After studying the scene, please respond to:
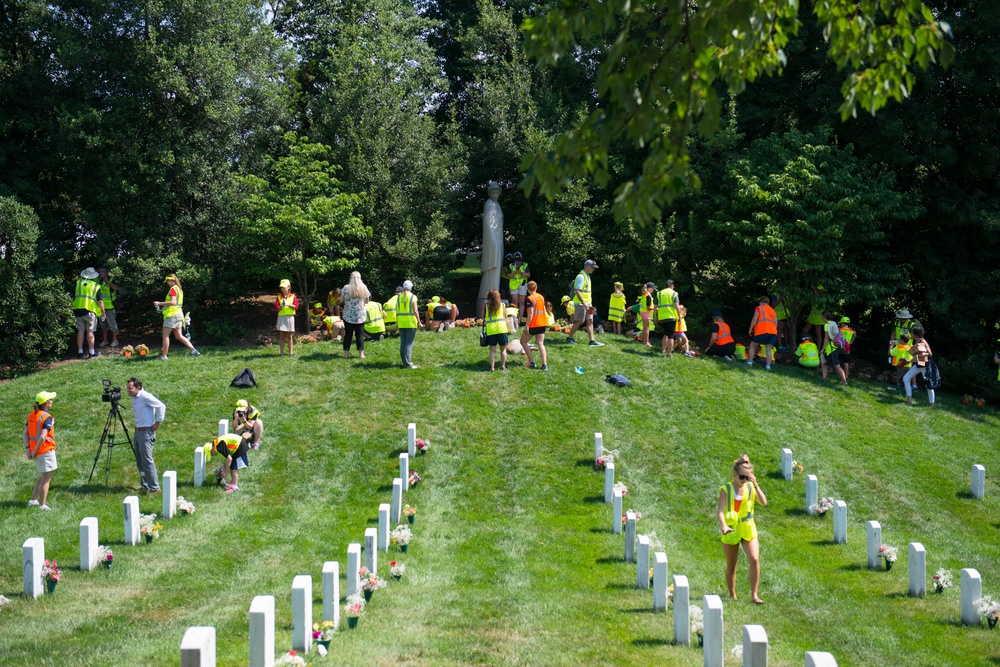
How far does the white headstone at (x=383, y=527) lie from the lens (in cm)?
1247

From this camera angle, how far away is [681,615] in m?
9.48

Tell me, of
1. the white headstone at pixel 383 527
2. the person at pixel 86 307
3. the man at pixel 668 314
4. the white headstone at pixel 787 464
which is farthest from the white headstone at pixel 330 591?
the person at pixel 86 307

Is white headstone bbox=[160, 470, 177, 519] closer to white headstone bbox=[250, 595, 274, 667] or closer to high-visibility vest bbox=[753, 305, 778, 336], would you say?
white headstone bbox=[250, 595, 274, 667]

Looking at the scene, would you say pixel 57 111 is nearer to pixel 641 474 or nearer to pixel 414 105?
pixel 414 105

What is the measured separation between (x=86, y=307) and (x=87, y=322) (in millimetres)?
398

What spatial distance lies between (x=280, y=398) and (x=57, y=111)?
11.4 meters

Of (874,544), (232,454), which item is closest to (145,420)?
(232,454)

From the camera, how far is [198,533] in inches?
542

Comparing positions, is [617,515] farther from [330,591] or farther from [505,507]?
[330,591]

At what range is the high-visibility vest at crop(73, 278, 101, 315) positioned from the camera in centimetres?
2284

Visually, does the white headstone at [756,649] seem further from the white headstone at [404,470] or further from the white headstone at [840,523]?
the white headstone at [404,470]

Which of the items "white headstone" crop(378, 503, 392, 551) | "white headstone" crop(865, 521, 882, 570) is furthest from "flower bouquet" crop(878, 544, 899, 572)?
"white headstone" crop(378, 503, 392, 551)

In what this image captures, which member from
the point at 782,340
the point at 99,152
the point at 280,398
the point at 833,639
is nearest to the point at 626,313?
the point at 782,340

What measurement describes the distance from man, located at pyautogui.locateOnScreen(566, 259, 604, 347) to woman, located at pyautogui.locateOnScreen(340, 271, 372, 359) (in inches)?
198
